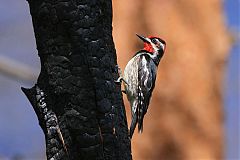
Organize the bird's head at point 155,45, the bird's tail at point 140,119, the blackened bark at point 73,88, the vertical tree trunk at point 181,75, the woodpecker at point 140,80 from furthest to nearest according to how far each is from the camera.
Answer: the vertical tree trunk at point 181,75 < the bird's head at point 155,45 < the woodpecker at point 140,80 < the bird's tail at point 140,119 < the blackened bark at point 73,88

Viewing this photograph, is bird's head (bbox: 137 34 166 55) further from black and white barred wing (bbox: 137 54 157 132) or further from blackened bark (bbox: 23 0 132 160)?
blackened bark (bbox: 23 0 132 160)

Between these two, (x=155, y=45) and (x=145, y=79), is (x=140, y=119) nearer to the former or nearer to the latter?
(x=145, y=79)

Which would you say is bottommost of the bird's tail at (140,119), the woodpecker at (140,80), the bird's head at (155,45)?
the bird's tail at (140,119)

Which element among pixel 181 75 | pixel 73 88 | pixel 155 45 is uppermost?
pixel 155 45

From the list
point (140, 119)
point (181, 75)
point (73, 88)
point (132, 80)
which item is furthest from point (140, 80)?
point (181, 75)

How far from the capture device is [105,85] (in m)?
3.06

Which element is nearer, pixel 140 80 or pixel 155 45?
pixel 140 80

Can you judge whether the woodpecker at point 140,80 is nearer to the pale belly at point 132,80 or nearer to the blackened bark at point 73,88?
the pale belly at point 132,80

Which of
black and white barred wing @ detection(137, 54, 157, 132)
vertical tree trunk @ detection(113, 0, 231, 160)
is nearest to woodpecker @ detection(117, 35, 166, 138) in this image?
black and white barred wing @ detection(137, 54, 157, 132)

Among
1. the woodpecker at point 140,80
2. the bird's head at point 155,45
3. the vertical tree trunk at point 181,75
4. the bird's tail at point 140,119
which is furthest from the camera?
the vertical tree trunk at point 181,75

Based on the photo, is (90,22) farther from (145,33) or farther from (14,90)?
(14,90)

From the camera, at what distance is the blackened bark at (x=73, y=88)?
301 cm

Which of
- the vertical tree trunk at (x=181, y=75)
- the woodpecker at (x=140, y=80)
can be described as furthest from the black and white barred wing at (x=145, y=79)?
the vertical tree trunk at (x=181, y=75)

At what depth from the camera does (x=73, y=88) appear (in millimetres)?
3021
